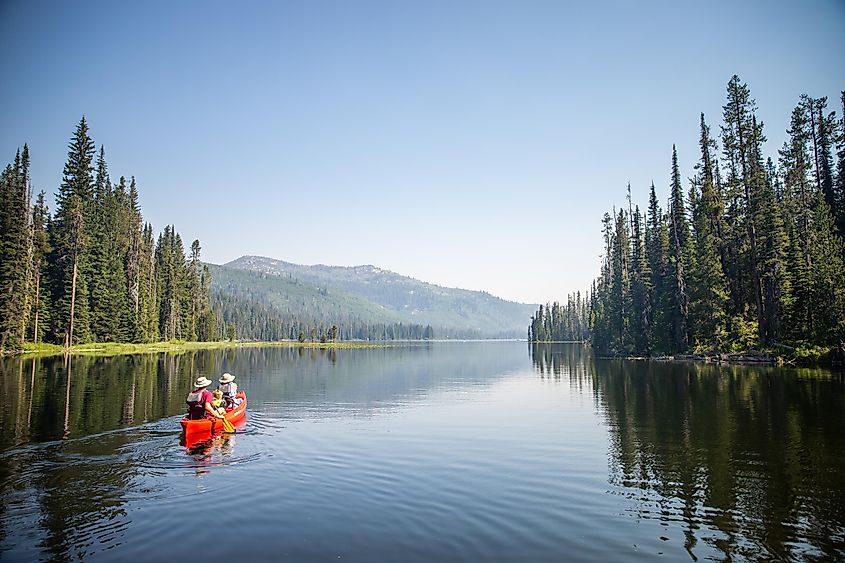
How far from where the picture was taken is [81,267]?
92.9m

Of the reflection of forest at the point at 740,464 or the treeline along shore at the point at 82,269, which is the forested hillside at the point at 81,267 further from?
the reflection of forest at the point at 740,464

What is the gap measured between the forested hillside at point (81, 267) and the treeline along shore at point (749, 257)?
278ft

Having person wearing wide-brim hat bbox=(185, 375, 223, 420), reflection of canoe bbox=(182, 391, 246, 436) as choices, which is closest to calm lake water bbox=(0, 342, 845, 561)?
reflection of canoe bbox=(182, 391, 246, 436)

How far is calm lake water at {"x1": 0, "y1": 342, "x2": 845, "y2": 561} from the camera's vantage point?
484 inches

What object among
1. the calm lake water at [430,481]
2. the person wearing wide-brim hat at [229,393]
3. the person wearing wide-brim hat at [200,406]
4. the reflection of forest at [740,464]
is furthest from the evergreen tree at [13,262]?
the reflection of forest at [740,464]

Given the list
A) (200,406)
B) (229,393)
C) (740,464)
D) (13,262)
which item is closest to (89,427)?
(200,406)

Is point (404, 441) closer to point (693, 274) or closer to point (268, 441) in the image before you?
point (268, 441)

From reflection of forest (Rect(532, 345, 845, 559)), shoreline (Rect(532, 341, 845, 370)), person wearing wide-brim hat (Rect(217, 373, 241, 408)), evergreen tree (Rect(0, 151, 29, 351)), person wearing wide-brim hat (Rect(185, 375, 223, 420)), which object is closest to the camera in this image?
reflection of forest (Rect(532, 345, 845, 559))

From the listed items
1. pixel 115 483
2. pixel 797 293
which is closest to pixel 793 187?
pixel 797 293

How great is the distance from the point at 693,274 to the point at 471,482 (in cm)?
6908

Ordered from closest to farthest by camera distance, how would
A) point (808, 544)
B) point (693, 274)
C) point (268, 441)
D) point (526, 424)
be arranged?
point (808, 544) < point (268, 441) < point (526, 424) < point (693, 274)

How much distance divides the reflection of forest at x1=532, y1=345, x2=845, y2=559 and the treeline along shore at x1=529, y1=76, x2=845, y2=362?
75.2ft

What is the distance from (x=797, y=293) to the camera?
58.9 metres

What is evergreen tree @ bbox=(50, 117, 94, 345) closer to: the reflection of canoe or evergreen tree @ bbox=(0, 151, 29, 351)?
evergreen tree @ bbox=(0, 151, 29, 351)
